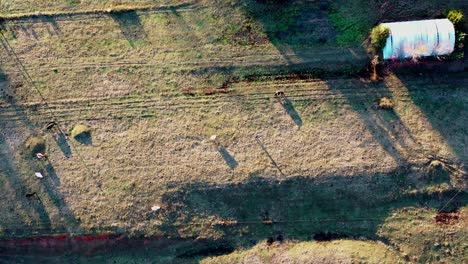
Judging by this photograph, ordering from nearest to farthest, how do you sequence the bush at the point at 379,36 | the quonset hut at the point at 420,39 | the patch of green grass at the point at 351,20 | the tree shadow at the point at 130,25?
the quonset hut at the point at 420,39
the bush at the point at 379,36
the patch of green grass at the point at 351,20
the tree shadow at the point at 130,25

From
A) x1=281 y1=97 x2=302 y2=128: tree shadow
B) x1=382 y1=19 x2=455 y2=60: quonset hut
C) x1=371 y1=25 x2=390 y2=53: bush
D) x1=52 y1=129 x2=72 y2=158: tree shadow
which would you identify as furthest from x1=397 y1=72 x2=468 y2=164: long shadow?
x1=52 y1=129 x2=72 y2=158: tree shadow

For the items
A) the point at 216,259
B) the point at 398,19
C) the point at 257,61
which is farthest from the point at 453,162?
the point at 216,259

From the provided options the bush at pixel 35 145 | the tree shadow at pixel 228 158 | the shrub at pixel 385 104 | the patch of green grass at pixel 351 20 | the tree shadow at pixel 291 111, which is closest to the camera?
the shrub at pixel 385 104

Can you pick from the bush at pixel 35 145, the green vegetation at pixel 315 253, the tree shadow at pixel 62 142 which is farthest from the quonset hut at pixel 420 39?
the bush at pixel 35 145

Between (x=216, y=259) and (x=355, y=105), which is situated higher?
(x=355, y=105)

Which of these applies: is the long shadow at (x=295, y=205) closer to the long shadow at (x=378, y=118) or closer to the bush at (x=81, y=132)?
the long shadow at (x=378, y=118)

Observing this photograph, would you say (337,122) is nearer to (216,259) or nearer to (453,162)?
(453,162)

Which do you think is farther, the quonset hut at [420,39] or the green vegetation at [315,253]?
the quonset hut at [420,39]
